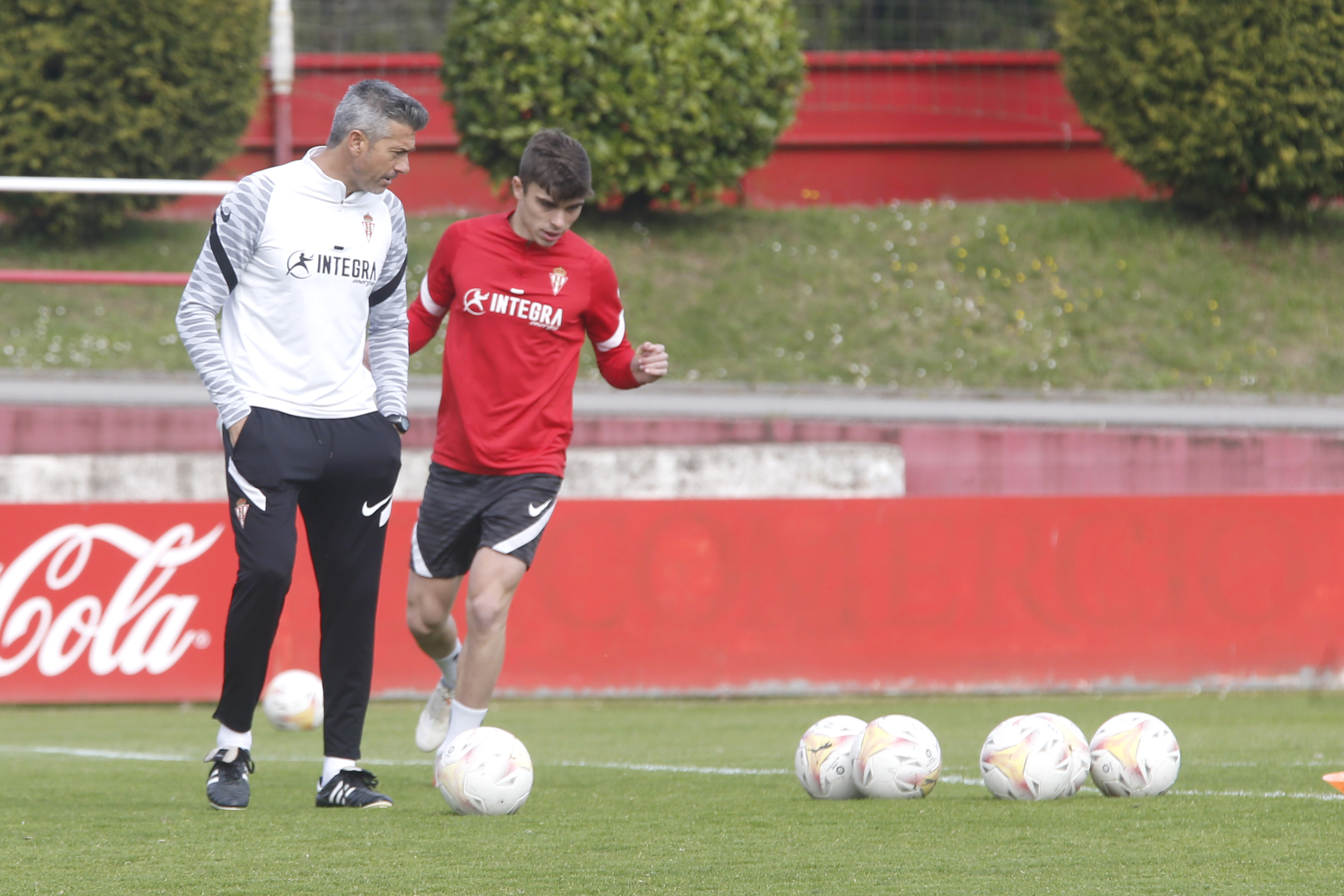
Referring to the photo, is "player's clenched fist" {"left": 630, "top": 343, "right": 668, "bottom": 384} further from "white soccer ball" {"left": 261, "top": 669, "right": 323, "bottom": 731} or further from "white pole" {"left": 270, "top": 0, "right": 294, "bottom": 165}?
"white pole" {"left": 270, "top": 0, "right": 294, "bottom": 165}

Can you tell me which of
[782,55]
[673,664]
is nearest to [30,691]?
[673,664]

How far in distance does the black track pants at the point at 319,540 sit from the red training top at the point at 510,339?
48 cm

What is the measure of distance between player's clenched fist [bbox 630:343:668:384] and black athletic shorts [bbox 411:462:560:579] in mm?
471

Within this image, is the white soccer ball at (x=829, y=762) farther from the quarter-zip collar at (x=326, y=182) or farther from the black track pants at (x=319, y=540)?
the quarter-zip collar at (x=326, y=182)

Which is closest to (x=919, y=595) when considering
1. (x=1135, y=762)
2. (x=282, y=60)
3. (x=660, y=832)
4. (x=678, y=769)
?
(x=678, y=769)

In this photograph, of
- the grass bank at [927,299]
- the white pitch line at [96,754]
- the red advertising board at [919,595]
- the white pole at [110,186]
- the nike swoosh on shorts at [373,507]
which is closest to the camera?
the nike swoosh on shorts at [373,507]

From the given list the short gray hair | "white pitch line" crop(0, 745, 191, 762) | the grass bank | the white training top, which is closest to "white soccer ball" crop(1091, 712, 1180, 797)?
the white training top

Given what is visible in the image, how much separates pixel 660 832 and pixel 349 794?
1.04 metres

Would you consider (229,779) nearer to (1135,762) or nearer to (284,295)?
(284,295)

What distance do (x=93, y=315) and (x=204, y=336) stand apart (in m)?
13.0

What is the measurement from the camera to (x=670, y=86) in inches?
683

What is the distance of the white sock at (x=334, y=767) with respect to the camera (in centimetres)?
487

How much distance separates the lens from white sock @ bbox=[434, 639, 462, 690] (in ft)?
19.7

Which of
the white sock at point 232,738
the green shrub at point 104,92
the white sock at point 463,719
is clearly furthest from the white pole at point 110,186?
the green shrub at point 104,92
